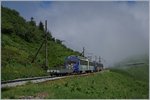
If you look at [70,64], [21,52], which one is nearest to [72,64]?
[70,64]

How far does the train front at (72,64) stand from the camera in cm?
5331

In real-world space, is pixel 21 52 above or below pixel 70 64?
above

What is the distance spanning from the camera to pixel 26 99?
799 inches

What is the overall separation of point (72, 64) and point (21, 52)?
14792 millimetres

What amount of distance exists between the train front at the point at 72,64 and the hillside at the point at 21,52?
10.7 feet

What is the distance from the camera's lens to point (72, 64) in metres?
53.5

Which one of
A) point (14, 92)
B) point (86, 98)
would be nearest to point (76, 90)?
point (86, 98)

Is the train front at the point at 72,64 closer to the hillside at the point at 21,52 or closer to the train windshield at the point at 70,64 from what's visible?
the train windshield at the point at 70,64

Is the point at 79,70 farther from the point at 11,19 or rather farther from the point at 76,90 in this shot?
the point at 11,19

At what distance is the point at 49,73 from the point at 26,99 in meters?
33.1

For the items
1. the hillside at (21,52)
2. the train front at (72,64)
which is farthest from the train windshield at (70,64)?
the hillside at (21,52)

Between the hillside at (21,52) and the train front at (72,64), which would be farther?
the train front at (72,64)

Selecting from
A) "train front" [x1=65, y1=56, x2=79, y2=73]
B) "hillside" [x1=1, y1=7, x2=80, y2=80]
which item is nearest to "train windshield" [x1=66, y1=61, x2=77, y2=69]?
"train front" [x1=65, y1=56, x2=79, y2=73]

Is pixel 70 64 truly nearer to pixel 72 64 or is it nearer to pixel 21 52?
pixel 72 64
